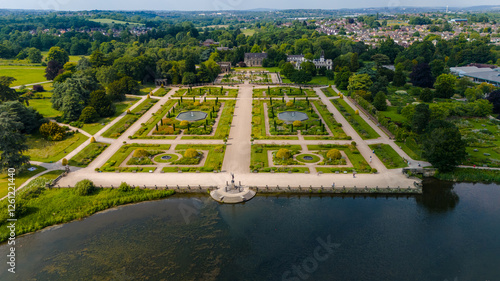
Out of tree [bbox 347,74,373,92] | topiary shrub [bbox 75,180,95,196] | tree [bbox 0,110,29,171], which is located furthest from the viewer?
tree [bbox 347,74,373,92]

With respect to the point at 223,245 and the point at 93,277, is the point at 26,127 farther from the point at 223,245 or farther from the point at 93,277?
the point at 223,245

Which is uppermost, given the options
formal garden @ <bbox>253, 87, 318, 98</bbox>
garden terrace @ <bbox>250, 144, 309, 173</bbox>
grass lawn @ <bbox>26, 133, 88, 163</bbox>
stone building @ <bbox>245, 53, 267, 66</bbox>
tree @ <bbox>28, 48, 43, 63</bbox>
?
tree @ <bbox>28, 48, 43, 63</bbox>

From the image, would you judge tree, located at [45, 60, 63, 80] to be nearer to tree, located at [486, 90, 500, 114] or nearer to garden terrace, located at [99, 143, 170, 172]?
garden terrace, located at [99, 143, 170, 172]

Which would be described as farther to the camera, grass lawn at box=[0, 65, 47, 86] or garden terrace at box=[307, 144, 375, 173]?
grass lawn at box=[0, 65, 47, 86]

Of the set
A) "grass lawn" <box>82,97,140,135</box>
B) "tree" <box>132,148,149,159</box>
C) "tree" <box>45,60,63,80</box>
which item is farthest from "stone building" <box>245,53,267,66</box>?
"tree" <box>132,148,149,159</box>

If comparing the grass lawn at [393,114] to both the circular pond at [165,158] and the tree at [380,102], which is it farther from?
the circular pond at [165,158]

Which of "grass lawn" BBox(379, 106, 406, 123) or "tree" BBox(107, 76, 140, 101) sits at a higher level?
"tree" BBox(107, 76, 140, 101)

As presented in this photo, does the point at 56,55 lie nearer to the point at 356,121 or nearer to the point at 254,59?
the point at 254,59

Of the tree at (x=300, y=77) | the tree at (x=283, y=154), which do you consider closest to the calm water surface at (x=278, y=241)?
the tree at (x=283, y=154)

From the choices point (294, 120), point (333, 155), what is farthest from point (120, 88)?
point (333, 155)
